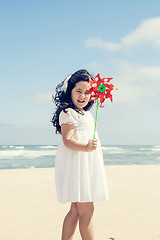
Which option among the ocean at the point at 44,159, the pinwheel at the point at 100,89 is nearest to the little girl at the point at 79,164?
the pinwheel at the point at 100,89

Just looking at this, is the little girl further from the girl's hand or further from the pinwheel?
the pinwheel

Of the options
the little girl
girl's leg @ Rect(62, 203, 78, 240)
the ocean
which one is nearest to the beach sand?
girl's leg @ Rect(62, 203, 78, 240)

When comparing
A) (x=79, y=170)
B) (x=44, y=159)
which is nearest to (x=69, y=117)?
(x=79, y=170)

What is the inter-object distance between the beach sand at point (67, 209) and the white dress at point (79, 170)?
1.02m

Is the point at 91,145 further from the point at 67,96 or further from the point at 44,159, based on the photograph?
the point at 44,159

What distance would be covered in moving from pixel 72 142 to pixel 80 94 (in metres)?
0.44

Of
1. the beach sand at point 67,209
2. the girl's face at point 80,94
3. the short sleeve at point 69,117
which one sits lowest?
the beach sand at point 67,209

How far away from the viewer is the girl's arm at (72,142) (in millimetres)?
2451

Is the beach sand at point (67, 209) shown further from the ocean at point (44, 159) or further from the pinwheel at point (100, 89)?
the ocean at point (44, 159)

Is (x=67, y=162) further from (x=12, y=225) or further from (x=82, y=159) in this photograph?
(x=12, y=225)

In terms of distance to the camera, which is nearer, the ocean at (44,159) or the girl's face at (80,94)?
the girl's face at (80,94)

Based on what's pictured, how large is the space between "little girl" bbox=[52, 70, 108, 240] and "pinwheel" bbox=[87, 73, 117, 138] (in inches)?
4.8

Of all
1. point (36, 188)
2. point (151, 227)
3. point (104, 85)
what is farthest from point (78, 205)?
point (36, 188)

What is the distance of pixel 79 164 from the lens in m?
2.55
